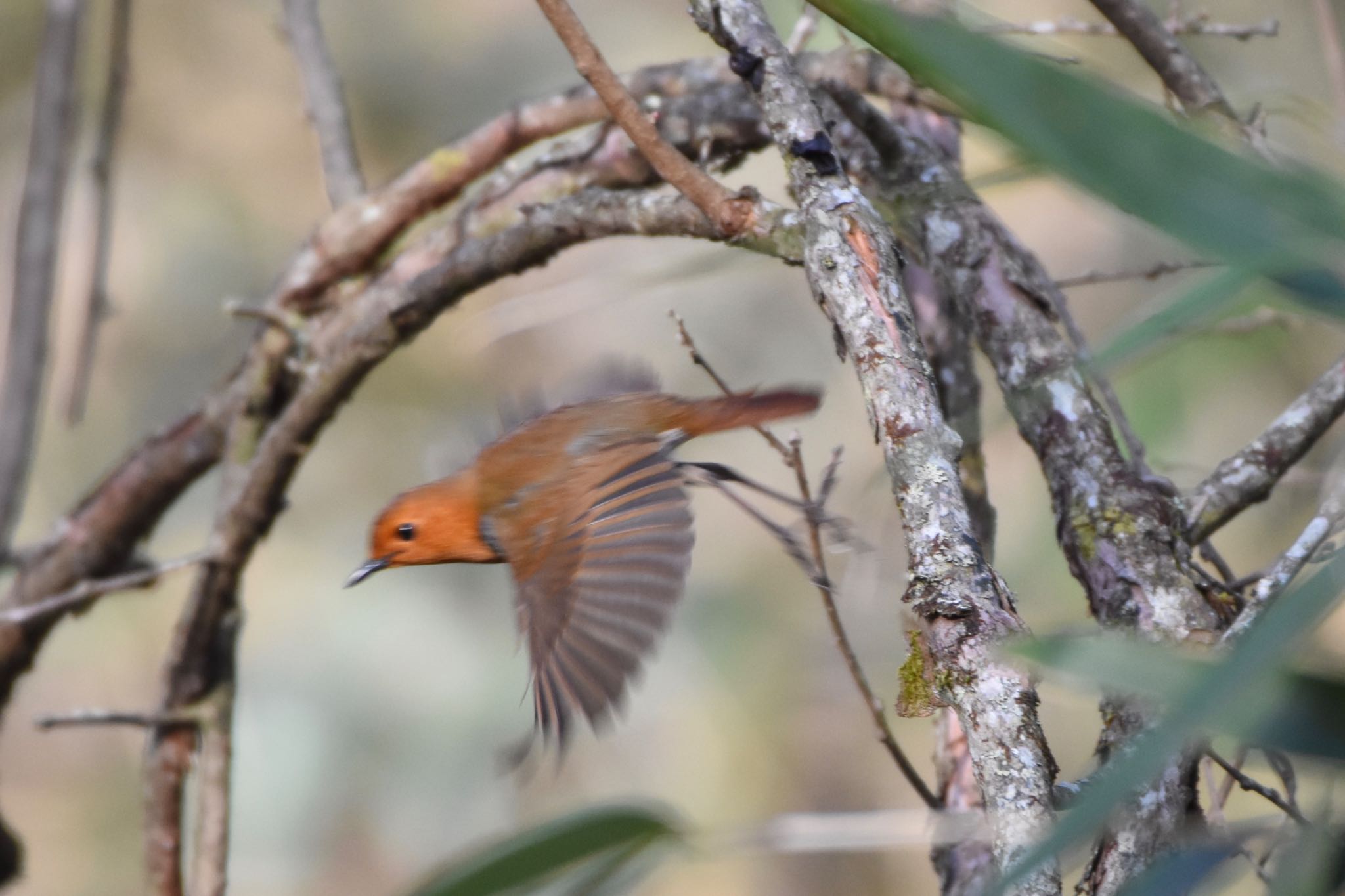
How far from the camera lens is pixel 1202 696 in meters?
0.58

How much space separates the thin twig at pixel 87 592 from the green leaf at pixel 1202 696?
149 cm

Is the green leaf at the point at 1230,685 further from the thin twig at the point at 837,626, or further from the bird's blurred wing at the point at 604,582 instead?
the bird's blurred wing at the point at 604,582

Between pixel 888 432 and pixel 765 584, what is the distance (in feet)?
10.6

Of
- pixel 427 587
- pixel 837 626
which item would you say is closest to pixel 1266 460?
pixel 837 626

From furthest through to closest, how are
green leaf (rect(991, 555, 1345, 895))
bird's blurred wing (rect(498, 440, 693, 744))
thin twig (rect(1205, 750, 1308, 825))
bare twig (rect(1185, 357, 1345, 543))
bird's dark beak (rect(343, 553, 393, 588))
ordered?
1. bird's dark beak (rect(343, 553, 393, 588))
2. bird's blurred wing (rect(498, 440, 693, 744))
3. bare twig (rect(1185, 357, 1345, 543))
4. thin twig (rect(1205, 750, 1308, 825))
5. green leaf (rect(991, 555, 1345, 895))

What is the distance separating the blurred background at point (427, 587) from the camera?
12.6ft

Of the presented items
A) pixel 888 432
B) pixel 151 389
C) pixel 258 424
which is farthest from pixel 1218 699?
pixel 151 389

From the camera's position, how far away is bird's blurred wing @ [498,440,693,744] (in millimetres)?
1665

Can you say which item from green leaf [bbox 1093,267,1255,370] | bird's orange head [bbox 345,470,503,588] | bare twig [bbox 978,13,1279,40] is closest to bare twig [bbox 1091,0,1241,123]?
bare twig [bbox 978,13,1279,40]

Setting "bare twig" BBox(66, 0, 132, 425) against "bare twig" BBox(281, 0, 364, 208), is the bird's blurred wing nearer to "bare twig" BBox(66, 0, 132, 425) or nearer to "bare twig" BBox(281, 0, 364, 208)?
"bare twig" BBox(281, 0, 364, 208)

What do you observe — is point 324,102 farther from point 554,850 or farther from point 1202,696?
point 1202,696

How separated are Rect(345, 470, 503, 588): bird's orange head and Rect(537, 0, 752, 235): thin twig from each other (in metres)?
1.28

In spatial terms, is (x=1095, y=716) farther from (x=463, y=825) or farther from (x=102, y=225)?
(x=102, y=225)

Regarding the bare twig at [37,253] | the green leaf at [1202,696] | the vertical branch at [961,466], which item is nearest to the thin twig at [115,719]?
the bare twig at [37,253]
